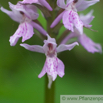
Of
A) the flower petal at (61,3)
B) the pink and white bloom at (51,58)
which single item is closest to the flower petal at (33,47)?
the pink and white bloom at (51,58)

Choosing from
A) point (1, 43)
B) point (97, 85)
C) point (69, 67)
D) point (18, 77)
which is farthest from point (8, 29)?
point (97, 85)

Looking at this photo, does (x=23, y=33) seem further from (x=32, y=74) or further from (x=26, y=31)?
(x=32, y=74)

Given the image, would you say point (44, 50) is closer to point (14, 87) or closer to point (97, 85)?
point (14, 87)

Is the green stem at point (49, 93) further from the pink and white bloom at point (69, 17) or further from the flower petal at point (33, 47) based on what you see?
the pink and white bloom at point (69, 17)

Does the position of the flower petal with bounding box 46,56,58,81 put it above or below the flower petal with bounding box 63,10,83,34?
below

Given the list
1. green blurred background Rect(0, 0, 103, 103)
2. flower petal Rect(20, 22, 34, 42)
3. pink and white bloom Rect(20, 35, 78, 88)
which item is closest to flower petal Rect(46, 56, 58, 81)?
pink and white bloom Rect(20, 35, 78, 88)

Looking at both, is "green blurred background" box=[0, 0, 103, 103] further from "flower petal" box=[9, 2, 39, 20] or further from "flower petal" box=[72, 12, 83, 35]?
"flower petal" box=[72, 12, 83, 35]

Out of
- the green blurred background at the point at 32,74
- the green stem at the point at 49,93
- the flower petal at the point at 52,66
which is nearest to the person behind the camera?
the flower petal at the point at 52,66
